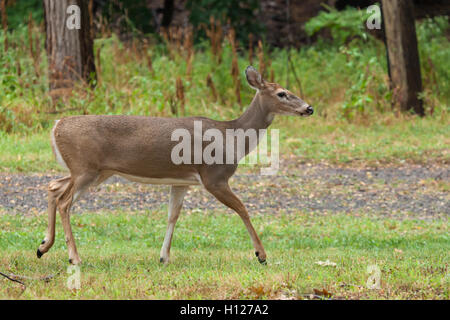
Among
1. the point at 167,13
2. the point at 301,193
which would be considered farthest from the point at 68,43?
the point at 167,13

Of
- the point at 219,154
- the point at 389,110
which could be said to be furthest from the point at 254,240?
the point at 389,110

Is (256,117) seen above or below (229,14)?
below

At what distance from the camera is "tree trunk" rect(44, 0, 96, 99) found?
1409 cm

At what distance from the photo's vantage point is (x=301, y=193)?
34.4 feet

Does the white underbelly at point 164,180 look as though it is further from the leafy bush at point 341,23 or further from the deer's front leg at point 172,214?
the leafy bush at point 341,23

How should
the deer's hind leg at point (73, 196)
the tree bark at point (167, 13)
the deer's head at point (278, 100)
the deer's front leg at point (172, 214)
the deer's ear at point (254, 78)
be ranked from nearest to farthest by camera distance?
the deer's hind leg at point (73, 196) < the deer's front leg at point (172, 214) < the deer's ear at point (254, 78) < the deer's head at point (278, 100) < the tree bark at point (167, 13)

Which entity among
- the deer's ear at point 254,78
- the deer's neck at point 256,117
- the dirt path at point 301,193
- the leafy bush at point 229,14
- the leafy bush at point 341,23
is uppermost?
the leafy bush at point 229,14

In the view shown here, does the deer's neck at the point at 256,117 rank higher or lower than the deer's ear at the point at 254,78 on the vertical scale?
lower

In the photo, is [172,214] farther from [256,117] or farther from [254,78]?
[254,78]

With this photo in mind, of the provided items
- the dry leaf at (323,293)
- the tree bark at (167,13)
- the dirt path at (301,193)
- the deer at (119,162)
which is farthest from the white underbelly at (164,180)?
the tree bark at (167,13)

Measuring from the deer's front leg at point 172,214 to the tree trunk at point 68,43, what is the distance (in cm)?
718

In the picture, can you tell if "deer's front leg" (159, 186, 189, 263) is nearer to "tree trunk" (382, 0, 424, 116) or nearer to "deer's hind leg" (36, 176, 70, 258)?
"deer's hind leg" (36, 176, 70, 258)

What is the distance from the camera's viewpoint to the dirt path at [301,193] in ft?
32.1

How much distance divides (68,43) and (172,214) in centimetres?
785
